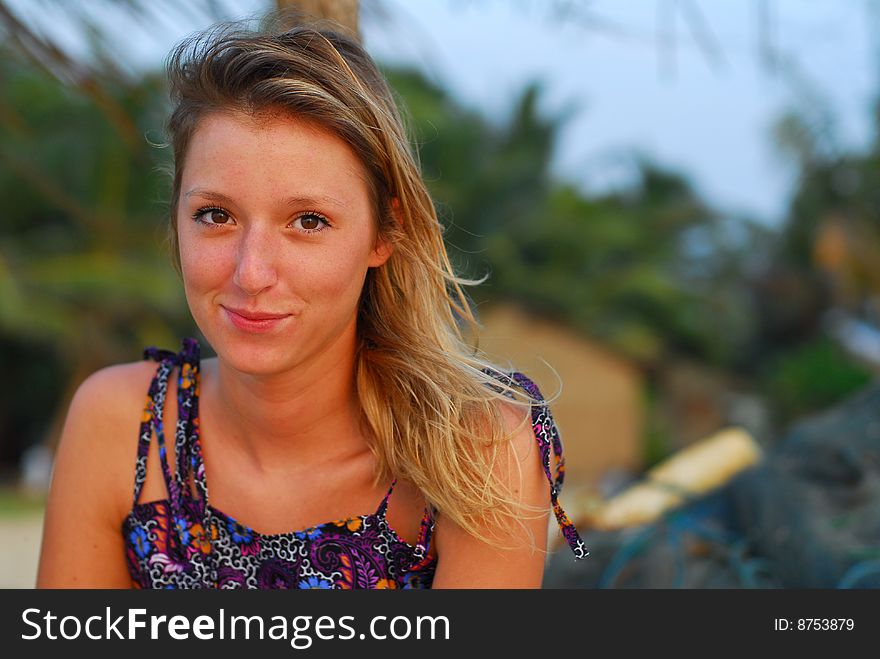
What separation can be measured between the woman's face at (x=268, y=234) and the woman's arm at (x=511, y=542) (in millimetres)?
453

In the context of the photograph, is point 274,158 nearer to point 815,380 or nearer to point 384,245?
point 384,245

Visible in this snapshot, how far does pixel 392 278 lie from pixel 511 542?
592mm

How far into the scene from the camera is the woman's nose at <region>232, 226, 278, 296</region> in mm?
1767

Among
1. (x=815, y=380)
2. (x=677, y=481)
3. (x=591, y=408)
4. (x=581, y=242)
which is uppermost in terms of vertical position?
(x=581, y=242)

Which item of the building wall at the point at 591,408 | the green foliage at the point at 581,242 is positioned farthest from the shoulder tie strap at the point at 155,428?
the building wall at the point at 591,408

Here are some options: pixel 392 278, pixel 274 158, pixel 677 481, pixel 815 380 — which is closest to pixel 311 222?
pixel 274 158

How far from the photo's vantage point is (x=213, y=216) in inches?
72.6

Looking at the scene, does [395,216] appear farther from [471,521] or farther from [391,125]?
[471,521]

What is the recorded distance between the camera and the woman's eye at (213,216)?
184 cm

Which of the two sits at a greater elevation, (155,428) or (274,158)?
(274,158)

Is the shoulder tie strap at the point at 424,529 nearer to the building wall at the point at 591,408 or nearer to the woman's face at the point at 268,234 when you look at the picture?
the woman's face at the point at 268,234

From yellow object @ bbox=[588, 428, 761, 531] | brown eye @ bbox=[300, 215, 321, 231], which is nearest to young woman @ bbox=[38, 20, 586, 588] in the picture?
brown eye @ bbox=[300, 215, 321, 231]

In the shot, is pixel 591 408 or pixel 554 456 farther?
pixel 591 408

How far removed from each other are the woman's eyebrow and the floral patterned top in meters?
0.58
